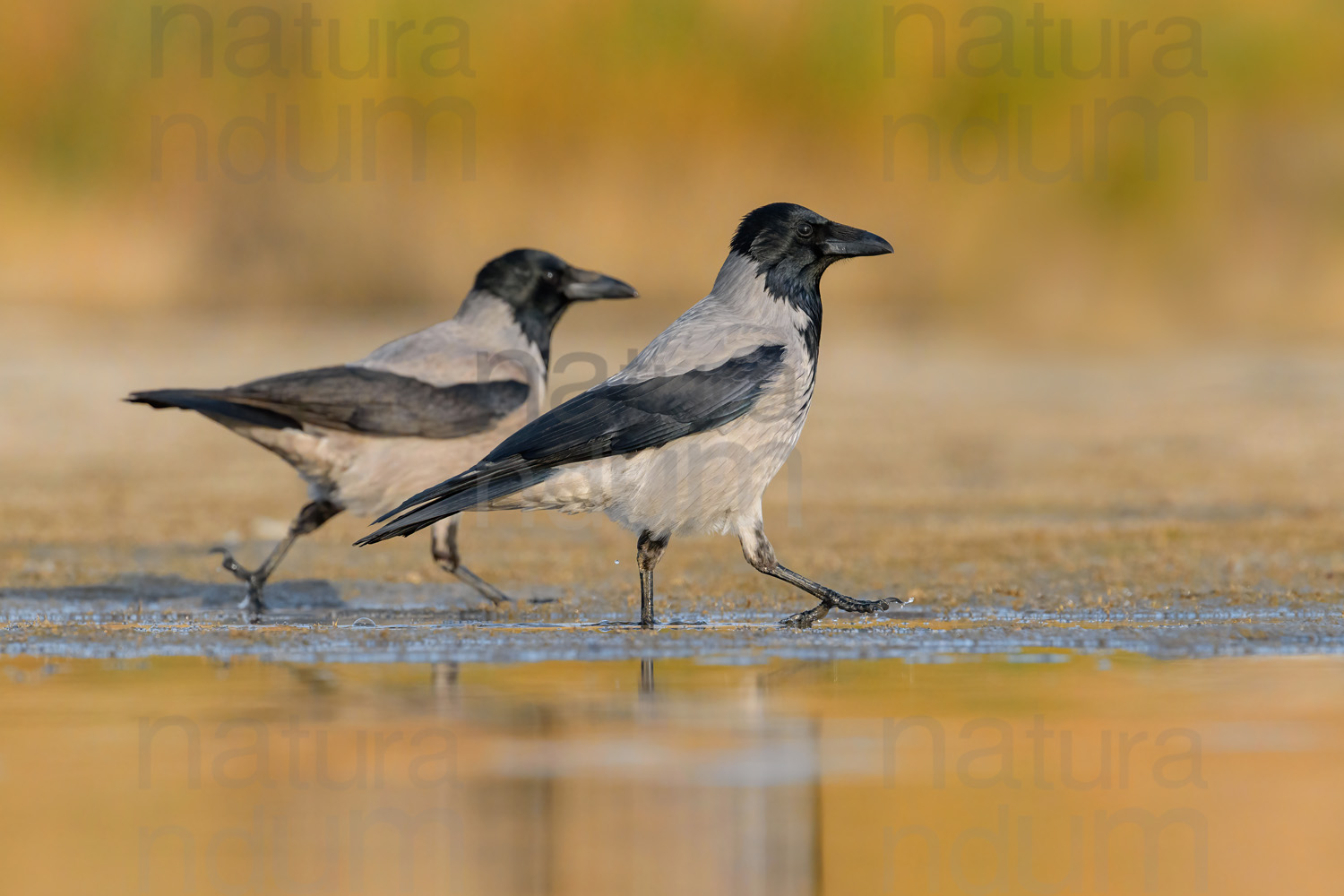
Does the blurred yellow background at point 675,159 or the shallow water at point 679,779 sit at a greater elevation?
the blurred yellow background at point 675,159

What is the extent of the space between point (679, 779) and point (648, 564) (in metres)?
2.74

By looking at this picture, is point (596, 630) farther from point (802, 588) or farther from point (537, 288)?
point (537, 288)

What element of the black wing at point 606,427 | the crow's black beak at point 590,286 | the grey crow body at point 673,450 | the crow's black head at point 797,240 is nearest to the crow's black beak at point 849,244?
the crow's black head at point 797,240

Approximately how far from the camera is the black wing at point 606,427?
654 cm

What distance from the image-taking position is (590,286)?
8.88 metres

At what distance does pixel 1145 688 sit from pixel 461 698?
1949mm

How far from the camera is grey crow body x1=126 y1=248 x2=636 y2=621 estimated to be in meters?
7.77

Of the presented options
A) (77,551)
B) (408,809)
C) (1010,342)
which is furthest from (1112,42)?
(408,809)

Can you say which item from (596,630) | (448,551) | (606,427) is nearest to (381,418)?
(448,551)

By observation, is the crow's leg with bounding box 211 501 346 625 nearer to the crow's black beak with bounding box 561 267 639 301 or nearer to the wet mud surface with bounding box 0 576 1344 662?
the wet mud surface with bounding box 0 576 1344 662

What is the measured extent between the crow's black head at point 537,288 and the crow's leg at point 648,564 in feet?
7.01

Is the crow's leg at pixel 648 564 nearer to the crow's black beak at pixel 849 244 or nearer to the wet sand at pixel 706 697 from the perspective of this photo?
the wet sand at pixel 706 697

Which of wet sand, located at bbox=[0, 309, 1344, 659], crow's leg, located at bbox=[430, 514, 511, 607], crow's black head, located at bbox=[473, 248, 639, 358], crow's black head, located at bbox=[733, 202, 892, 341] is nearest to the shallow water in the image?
wet sand, located at bbox=[0, 309, 1344, 659]

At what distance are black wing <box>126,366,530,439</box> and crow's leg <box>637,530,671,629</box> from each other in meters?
1.48
